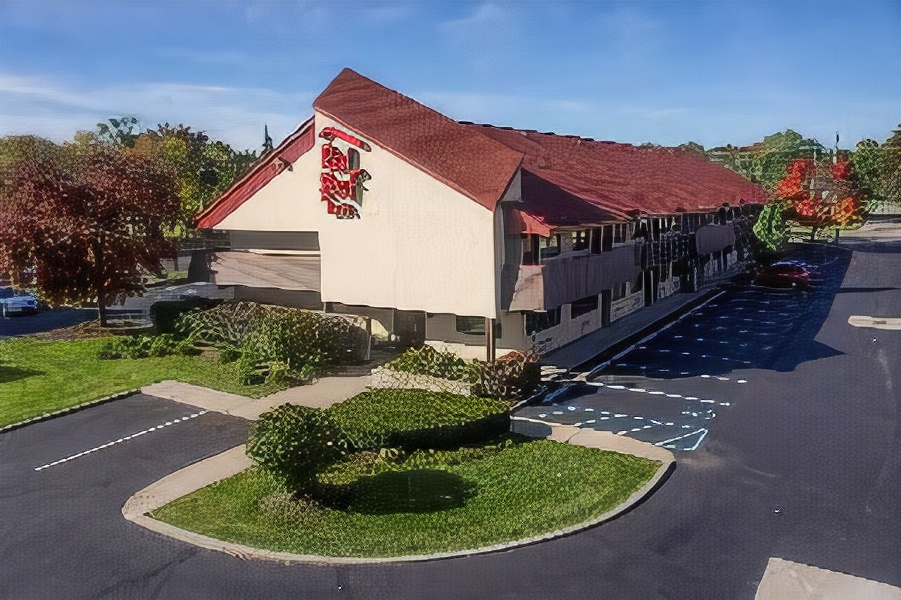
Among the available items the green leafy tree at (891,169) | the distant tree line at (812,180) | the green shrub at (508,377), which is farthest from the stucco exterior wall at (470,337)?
the green leafy tree at (891,169)

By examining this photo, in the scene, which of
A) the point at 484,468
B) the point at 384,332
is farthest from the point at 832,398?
the point at 384,332

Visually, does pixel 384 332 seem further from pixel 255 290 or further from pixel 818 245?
pixel 818 245

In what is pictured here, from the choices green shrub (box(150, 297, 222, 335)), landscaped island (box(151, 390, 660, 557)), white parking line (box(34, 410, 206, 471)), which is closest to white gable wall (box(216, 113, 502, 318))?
landscaped island (box(151, 390, 660, 557))

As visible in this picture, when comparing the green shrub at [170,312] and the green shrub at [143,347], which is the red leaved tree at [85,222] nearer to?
the green shrub at [170,312]

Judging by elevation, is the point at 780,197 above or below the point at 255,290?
above

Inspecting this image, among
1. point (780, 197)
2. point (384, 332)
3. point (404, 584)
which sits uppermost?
point (780, 197)
